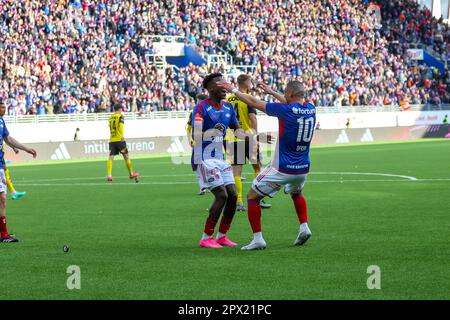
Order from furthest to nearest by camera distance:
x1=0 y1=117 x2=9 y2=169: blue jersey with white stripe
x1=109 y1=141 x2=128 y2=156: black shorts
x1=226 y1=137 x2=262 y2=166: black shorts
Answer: x1=109 y1=141 x2=128 y2=156: black shorts < x1=226 y1=137 x2=262 y2=166: black shorts < x1=0 y1=117 x2=9 y2=169: blue jersey with white stripe

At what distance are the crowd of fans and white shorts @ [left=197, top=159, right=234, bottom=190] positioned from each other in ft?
102

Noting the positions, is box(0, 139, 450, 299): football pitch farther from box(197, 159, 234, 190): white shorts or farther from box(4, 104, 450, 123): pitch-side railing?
box(4, 104, 450, 123): pitch-side railing

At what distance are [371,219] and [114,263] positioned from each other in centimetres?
569

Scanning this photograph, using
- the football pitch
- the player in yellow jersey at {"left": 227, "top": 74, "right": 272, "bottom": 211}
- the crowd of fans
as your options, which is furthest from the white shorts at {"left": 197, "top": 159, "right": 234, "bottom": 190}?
the crowd of fans

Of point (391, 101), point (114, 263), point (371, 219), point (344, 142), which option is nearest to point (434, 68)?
point (391, 101)

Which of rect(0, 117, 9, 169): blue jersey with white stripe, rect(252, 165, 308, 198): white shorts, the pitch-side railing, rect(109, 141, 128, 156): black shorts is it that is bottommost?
the pitch-side railing

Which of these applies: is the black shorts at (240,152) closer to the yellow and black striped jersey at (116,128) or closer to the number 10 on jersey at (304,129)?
the number 10 on jersey at (304,129)

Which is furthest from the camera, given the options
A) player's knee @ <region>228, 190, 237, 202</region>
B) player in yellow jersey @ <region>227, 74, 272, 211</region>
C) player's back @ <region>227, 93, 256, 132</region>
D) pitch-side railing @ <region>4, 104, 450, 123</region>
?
pitch-side railing @ <region>4, 104, 450, 123</region>

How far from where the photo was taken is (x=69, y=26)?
46750 millimetres

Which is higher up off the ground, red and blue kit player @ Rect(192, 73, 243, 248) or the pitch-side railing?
red and blue kit player @ Rect(192, 73, 243, 248)

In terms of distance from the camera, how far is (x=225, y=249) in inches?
466

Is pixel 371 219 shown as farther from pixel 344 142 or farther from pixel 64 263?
pixel 344 142

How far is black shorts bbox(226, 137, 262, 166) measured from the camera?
17672mm

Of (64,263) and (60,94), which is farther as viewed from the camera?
(60,94)
